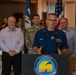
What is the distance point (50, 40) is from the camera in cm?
348

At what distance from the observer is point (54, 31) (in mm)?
3537

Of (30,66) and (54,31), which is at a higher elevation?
(54,31)

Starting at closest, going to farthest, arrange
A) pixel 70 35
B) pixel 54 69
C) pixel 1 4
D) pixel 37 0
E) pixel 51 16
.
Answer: pixel 54 69
pixel 51 16
pixel 70 35
pixel 37 0
pixel 1 4

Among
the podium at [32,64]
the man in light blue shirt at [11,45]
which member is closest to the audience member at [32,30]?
the man in light blue shirt at [11,45]

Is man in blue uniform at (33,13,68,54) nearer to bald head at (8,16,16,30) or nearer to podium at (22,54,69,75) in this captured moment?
podium at (22,54,69,75)

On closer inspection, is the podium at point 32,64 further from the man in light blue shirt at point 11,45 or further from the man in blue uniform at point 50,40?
the man in light blue shirt at point 11,45

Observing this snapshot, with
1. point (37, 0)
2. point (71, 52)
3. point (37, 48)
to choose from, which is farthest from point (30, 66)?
point (37, 0)

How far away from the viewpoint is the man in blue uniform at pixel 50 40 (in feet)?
11.2

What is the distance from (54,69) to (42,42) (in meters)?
0.72

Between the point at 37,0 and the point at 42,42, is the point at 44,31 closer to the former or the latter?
the point at 42,42

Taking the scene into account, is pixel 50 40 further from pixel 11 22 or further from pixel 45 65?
pixel 11 22

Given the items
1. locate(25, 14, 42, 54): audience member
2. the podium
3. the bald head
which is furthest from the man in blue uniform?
locate(25, 14, 42, 54): audience member

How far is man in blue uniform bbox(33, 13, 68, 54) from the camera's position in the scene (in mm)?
3412

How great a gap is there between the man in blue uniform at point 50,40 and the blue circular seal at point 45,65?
Result: 0.48 meters
